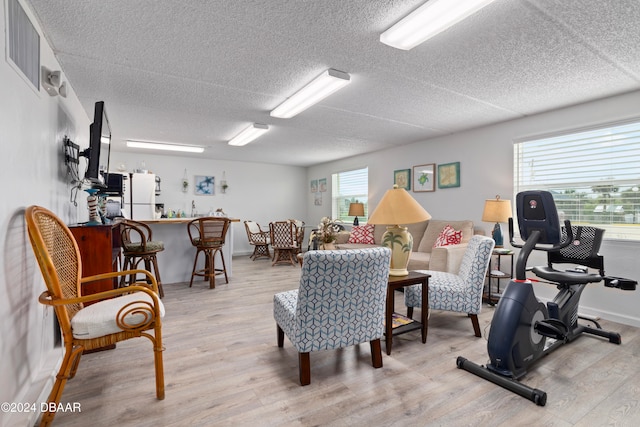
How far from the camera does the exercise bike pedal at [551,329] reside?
206 centimetres

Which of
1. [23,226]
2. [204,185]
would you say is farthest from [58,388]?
[204,185]

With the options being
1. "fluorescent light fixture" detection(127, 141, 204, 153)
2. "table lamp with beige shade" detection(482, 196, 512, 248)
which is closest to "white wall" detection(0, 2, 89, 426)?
"fluorescent light fixture" detection(127, 141, 204, 153)

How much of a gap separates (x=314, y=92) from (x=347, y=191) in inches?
169

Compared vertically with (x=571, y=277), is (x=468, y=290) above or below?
below

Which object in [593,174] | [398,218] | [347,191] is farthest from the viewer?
[347,191]

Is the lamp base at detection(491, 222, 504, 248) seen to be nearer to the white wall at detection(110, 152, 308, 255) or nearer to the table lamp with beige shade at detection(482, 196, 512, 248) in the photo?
the table lamp with beige shade at detection(482, 196, 512, 248)

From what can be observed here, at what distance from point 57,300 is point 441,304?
2656 mm

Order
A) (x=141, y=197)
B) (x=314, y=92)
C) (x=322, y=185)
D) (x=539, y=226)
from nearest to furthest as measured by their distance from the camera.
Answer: (x=539, y=226) → (x=314, y=92) → (x=141, y=197) → (x=322, y=185)

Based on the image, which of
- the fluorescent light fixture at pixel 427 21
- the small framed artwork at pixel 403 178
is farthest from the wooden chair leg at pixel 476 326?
the small framed artwork at pixel 403 178

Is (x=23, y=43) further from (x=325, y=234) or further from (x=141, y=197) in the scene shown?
(x=141, y=197)

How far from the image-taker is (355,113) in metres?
3.82

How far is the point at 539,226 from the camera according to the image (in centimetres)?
218

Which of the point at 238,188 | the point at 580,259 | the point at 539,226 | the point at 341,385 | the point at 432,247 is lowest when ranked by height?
the point at 341,385

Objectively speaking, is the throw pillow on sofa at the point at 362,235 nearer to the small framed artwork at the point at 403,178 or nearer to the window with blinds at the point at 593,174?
the small framed artwork at the point at 403,178
